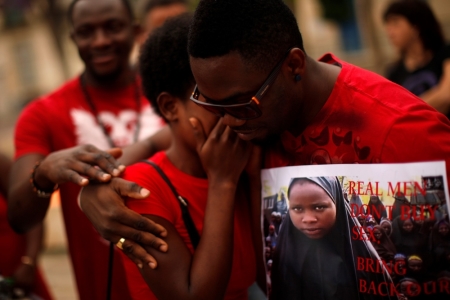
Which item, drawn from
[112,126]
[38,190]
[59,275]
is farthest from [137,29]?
[59,275]

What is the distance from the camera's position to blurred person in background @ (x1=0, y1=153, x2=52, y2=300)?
12.9ft

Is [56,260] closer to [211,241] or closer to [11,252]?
[11,252]

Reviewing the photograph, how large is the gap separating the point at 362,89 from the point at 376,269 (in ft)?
1.90

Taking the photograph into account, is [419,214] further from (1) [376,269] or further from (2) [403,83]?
(2) [403,83]

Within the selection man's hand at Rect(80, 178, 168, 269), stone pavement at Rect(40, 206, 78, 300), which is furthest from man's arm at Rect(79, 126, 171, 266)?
stone pavement at Rect(40, 206, 78, 300)

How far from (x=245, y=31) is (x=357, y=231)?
0.73m

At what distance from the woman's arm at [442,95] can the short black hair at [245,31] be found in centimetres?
252

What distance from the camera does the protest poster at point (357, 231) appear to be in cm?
187

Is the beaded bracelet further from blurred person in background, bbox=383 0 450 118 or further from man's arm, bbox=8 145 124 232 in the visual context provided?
blurred person in background, bbox=383 0 450 118

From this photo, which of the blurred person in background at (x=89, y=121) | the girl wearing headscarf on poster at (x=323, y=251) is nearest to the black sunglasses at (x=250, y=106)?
the girl wearing headscarf on poster at (x=323, y=251)

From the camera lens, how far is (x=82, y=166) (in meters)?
2.46

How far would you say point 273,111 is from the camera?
6.82ft

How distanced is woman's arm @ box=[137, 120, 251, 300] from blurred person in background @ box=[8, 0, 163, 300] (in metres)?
1.09

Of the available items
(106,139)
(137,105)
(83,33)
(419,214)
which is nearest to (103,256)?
(106,139)
